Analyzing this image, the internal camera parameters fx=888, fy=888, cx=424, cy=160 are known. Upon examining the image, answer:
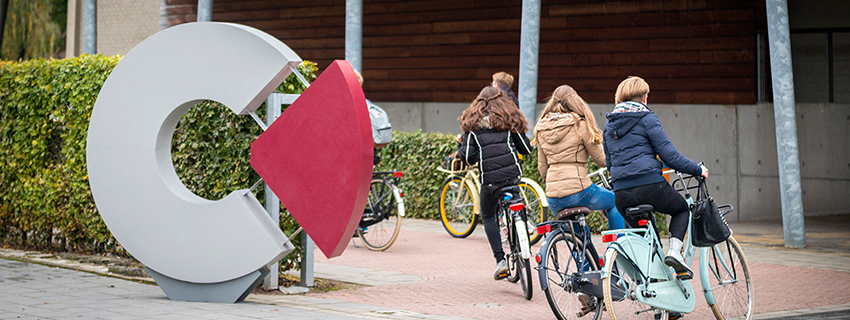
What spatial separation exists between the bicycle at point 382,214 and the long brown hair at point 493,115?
2578 millimetres

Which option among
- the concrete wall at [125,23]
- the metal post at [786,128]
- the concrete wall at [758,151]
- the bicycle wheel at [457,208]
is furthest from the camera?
the concrete wall at [125,23]

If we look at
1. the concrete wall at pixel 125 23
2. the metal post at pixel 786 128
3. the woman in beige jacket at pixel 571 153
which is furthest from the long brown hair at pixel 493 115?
the concrete wall at pixel 125 23

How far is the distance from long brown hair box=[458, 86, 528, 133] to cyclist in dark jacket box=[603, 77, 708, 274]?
1.38 meters

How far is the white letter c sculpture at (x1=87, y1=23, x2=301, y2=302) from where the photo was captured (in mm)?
5996

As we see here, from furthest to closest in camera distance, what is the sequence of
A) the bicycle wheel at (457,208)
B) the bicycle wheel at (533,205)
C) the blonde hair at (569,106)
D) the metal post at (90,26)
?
1. the metal post at (90,26)
2. the bicycle wheel at (457,208)
3. the bicycle wheel at (533,205)
4. the blonde hair at (569,106)

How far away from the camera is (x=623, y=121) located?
516cm

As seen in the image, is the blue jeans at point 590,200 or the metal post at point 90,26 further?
the metal post at point 90,26

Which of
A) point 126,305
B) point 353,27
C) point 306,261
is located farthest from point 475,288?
point 353,27

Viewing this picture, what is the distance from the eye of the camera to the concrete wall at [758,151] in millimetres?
12875

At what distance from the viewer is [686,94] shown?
44.6 feet

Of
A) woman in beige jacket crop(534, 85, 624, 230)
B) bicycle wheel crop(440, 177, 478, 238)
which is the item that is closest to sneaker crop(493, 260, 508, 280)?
woman in beige jacket crop(534, 85, 624, 230)

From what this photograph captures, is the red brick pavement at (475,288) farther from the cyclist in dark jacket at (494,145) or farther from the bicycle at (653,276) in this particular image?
the bicycle at (653,276)

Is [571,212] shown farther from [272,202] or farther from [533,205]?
[533,205]

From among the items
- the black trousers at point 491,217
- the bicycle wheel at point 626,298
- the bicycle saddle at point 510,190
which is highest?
the bicycle saddle at point 510,190
